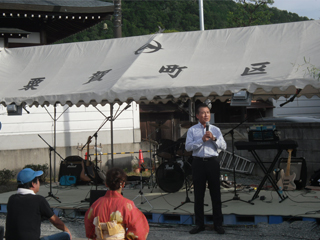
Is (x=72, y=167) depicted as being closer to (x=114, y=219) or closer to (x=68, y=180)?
(x=68, y=180)

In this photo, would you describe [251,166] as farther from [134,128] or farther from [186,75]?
[186,75]

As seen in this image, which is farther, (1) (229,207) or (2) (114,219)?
(1) (229,207)

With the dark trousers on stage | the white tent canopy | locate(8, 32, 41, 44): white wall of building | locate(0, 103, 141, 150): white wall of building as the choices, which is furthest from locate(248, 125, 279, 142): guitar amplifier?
locate(8, 32, 41, 44): white wall of building

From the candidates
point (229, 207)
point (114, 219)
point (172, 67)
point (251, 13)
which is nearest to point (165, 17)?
point (251, 13)

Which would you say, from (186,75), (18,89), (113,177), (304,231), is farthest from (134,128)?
A: (113,177)

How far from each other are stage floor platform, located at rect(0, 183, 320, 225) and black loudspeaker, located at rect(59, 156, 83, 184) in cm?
133

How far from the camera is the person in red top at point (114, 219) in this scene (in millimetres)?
3424

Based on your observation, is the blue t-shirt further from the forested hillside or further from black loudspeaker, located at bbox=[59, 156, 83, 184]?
the forested hillside

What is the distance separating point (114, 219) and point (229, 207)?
3.54 metres

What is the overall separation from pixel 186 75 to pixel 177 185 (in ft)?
9.25

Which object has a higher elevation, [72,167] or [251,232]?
[72,167]

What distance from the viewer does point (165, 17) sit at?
37719 millimetres

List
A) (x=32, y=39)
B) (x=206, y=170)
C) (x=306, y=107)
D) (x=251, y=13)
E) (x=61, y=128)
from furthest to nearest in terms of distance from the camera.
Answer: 1. (x=251, y=13)
2. (x=306, y=107)
3. (x=32, y=39)
4. (x=61, y=128)
5. (x=206, y=170)

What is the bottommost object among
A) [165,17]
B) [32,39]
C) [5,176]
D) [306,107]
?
[5,176]
